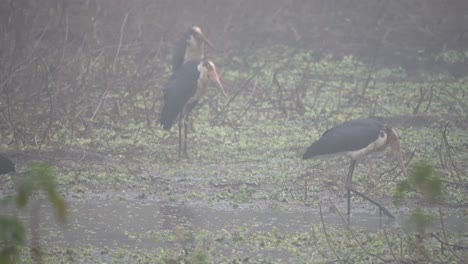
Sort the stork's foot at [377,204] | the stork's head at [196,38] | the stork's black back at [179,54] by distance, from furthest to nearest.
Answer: the stork's head at [196,38]
the stork's black back at [179,54]
the stork's foot at [377,204]

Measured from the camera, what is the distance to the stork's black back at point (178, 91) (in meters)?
10.2

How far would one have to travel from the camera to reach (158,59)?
44.1 feet

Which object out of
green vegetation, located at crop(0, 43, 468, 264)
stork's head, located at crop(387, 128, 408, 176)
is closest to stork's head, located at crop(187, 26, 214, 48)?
green vegetation, located at crop(0, 43, 468, 264)

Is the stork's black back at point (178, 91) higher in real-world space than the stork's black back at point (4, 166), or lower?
higher

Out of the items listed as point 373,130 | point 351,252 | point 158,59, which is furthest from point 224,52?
point 351,252

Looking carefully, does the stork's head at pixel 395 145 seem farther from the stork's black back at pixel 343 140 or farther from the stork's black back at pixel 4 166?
the stork's black back at pixel 4 166

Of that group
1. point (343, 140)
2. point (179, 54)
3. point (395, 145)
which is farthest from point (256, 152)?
point (179, 54)

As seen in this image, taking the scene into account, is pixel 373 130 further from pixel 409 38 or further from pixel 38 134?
pixel 409 38

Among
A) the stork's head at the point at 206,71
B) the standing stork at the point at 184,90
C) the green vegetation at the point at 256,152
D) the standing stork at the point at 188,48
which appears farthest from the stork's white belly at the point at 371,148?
the standing stork at the point at 188,48

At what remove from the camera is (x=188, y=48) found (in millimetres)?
12109

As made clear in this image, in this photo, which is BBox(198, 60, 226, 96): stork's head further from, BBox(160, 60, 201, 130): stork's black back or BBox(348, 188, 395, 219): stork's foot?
BBox(348, 188, 395, 219): stork's foot

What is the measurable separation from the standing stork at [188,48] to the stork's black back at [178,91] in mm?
1201

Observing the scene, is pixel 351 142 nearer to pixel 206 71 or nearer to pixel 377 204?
pixel 377 204

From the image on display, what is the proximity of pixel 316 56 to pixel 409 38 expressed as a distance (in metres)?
1.56
